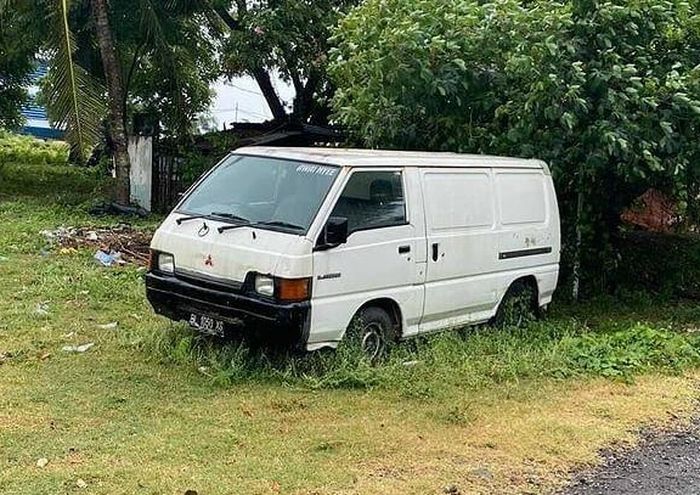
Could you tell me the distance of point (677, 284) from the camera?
11523mm

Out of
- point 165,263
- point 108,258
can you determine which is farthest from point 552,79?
point 108,258

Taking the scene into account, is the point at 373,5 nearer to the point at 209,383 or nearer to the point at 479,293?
the point at 479,293

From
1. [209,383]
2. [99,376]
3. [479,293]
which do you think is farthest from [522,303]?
[99,376]

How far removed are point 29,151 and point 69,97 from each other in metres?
16.2

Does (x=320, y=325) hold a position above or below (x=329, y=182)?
below

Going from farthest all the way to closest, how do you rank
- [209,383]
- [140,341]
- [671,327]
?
[671,327] < [140,341] < [209,383]

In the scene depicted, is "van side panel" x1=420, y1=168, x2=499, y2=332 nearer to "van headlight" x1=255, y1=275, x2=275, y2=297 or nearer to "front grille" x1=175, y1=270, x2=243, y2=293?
"van headlight" x1=255, y1=275, x2=275, y2=297

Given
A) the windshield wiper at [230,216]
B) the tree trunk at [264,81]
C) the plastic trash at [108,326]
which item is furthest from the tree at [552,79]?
the tree trunk at [264,81]

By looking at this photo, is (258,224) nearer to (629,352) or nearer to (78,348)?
(78,348)

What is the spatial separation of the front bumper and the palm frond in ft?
24.6

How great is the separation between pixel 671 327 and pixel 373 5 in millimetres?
5165

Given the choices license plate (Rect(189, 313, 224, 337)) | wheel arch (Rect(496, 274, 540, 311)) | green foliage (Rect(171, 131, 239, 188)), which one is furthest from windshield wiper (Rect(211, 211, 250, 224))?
green foliage (Rect(171, 131, 239, 188))

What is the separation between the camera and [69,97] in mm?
13492

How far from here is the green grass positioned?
15.2 feet
